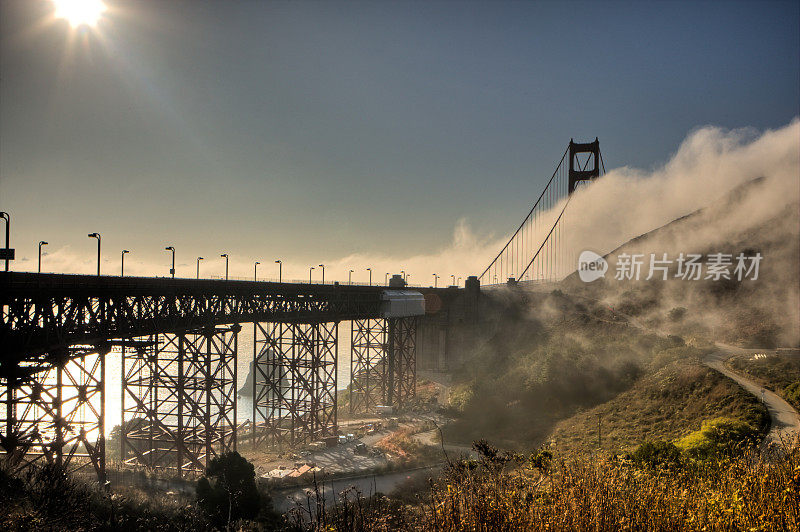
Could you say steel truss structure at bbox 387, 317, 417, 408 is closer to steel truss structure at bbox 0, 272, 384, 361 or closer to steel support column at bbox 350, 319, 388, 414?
steel support column at bbox 350, 319, 388, 414

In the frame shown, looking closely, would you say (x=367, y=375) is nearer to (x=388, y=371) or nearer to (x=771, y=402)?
(x=388, y=371)

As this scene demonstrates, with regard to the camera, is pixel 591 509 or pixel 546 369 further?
pixel 546 369

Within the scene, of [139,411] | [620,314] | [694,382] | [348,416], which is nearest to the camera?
[139,411]

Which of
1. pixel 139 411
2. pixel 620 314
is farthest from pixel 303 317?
pixel 620 314

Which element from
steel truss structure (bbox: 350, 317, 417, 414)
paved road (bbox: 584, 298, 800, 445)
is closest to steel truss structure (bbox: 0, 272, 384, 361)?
steel truss structure (bbox: 350, 317, 417, 414)

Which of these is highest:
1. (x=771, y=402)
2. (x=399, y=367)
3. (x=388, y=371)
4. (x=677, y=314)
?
(x=677, y=314)

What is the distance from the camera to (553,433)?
29547 millimetres

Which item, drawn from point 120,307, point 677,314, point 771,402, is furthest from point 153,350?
point 677,314

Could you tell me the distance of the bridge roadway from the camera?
15.9 meters

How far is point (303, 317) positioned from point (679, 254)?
55226mm

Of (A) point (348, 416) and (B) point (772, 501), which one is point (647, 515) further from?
(A) point (348, 416)

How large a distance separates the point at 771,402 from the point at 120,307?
30.8 meters

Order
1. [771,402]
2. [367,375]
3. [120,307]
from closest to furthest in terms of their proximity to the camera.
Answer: [120,307] < [771,402] < [367,375]

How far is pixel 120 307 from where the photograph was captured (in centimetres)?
2011
